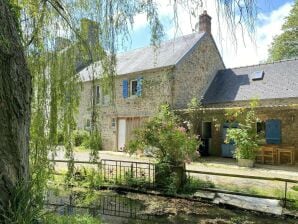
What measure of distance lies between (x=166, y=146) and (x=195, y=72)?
10380 mm

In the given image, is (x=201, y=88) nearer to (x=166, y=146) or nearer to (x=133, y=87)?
(x=133, y=87)

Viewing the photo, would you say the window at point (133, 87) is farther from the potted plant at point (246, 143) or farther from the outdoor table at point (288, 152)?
the outdoor table at point (288, 152)

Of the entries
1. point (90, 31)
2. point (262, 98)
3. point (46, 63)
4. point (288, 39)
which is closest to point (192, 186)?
point (46, 63)

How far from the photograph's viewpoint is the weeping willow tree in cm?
264

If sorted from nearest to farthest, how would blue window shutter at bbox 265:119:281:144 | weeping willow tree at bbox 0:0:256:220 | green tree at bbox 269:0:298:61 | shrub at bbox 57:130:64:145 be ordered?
weeping willow tree at bbox 0:0:256:220
shrub at bbox 57:130:64:145
blue window shutter at bbox 265:119:281:144
green tree at bbox 269:0:298:61

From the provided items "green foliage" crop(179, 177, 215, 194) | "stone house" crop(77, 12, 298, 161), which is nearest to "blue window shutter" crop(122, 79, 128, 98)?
"stone house" crop(77, 12, 298, 161)

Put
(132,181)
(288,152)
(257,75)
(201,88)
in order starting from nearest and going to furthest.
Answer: (132,181)
(288,152)
(257,75)
(201,88)

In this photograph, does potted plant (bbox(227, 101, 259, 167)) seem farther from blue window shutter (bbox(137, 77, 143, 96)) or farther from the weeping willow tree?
the weeping willow tree

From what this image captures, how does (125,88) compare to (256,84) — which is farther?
(125,88)

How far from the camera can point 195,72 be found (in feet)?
59.3

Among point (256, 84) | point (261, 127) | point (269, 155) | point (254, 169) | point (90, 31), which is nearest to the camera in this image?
point (90, 31)

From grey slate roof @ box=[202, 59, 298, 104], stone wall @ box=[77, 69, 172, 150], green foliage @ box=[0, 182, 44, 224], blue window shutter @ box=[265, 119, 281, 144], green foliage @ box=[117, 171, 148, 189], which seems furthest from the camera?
stone wall @ box=[77, 69, 172, 150]

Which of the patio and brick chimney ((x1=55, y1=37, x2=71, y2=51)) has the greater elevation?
brick chimney ((x1=55, y1=37, x2=71, y2=51))

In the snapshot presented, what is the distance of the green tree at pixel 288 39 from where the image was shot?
25.3 metres
